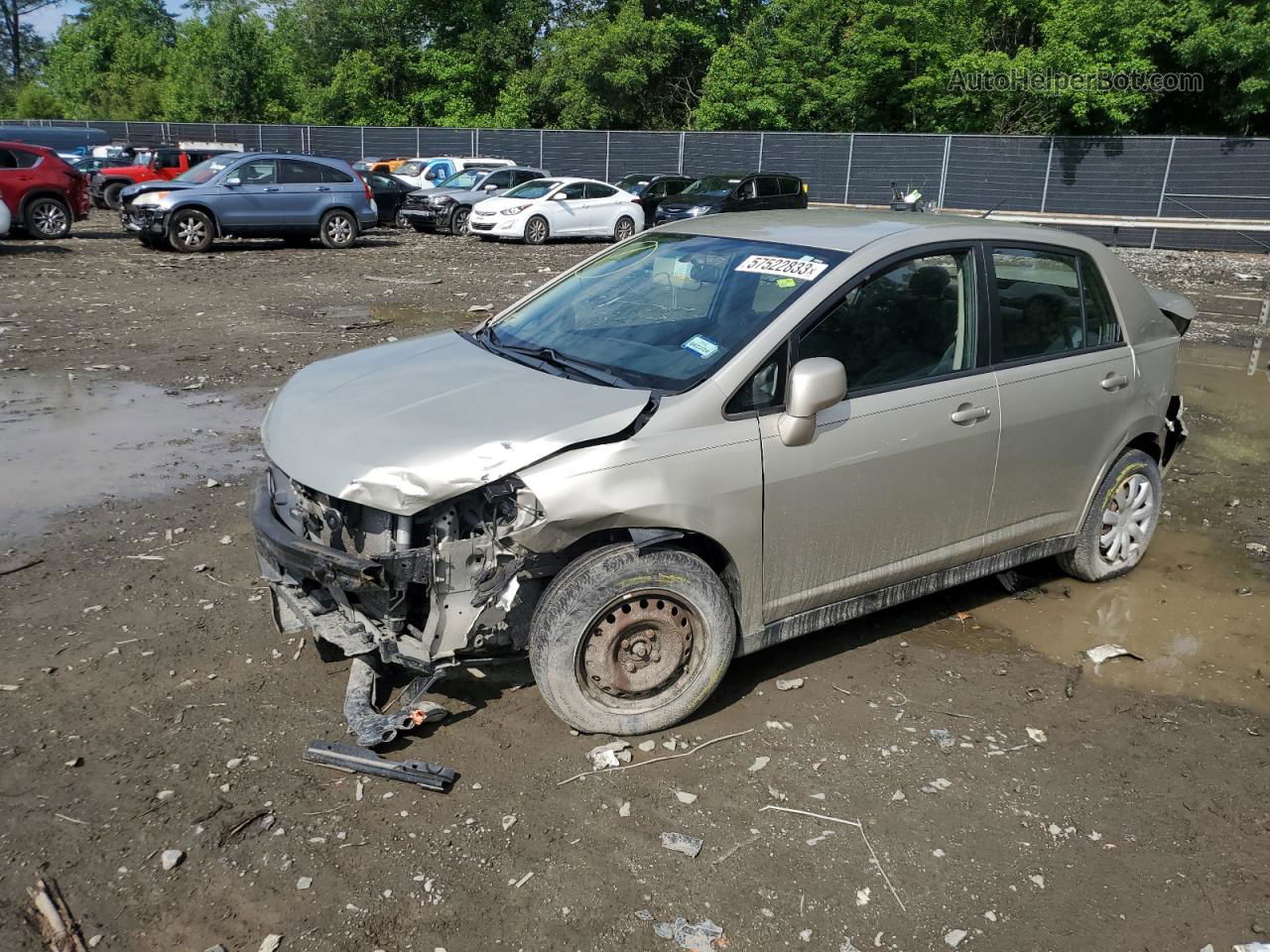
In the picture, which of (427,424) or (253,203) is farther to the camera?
(253,203)

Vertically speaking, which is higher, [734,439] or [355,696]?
[734,439]

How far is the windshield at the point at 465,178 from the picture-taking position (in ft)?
83.7

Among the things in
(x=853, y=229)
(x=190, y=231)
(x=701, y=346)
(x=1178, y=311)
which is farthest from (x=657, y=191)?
(x=701, y=346)

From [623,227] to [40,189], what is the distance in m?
11.9

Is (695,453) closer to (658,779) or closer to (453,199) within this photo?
(658,779)

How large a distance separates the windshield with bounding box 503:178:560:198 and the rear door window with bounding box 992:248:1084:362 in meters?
19.0

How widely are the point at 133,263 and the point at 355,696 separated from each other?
50.4ft

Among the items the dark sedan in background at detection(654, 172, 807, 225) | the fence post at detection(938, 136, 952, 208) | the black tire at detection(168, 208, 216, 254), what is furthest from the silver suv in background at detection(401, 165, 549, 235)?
the fence post at detection(938, 136, 952, 208)

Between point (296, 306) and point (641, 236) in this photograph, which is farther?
point (296, 306)

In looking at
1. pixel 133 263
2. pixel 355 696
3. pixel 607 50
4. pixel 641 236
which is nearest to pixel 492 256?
pixel 133 263

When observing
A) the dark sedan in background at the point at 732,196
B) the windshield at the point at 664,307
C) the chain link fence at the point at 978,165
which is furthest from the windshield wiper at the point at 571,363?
the chain link fence at the point at 978,165

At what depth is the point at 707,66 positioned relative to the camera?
43281mm

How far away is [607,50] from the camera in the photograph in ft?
137

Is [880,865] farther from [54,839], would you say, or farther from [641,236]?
[641,236]
